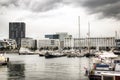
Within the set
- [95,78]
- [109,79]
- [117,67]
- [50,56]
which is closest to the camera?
[109,79]

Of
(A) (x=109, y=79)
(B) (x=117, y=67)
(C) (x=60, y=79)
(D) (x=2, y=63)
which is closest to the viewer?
(A) (x=109, y=79)

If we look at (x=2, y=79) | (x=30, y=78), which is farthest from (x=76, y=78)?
(x=2, y=79)

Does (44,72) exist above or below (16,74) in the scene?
below

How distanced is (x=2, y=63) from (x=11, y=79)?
40.1 m

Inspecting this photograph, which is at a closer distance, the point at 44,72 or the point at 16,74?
the point at 16,74

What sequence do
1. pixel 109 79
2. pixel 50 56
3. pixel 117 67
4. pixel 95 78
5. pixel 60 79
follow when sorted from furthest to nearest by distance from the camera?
pixel 50 56 < pixel 60 79 < pixel 95 78 < pixel 117 67 < pixel 109 79

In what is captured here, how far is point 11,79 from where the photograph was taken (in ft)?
175

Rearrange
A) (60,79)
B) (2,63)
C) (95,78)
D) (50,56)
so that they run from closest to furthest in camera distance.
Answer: (95,78), (60,79), (2,63), (50,56)

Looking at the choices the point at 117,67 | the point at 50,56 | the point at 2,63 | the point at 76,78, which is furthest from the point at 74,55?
the point at 117,67

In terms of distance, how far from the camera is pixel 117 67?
40500 millimetres

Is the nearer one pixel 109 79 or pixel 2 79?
pixel 109 79

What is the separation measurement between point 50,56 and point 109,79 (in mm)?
146242

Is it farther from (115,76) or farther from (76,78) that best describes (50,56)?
(115,76)

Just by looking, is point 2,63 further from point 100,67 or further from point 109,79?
point 109,79
